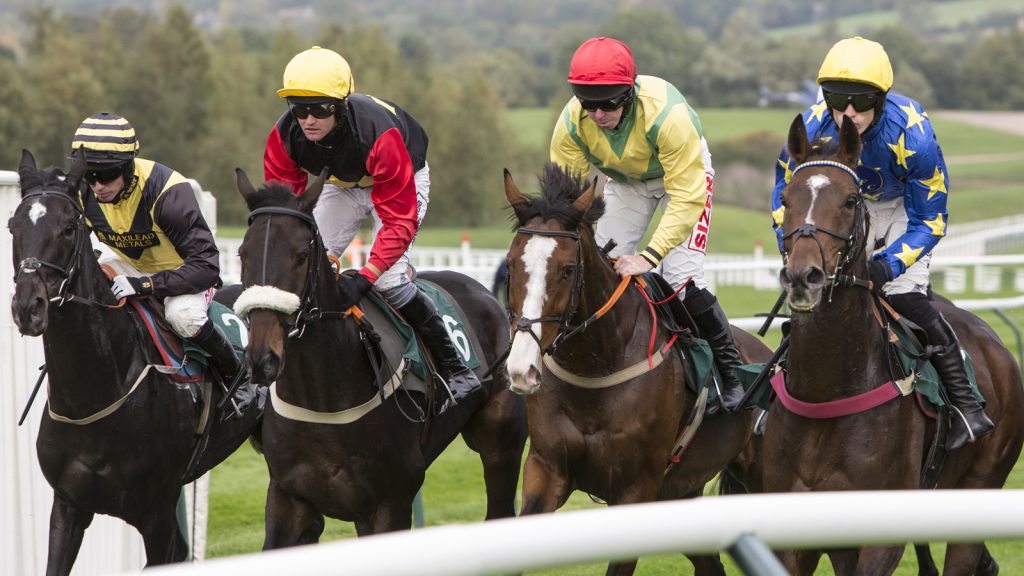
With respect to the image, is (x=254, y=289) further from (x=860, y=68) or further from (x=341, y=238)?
(x=860, y=68)

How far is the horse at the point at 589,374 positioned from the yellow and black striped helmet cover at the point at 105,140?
137 centimetres

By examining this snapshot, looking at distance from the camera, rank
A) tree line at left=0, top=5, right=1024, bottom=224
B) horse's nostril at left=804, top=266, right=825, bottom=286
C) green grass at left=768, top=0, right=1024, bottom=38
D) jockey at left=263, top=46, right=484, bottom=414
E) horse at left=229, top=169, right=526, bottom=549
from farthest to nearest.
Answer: green grass at left=768, top=0, right=1024, bottom=38, tree line at left=0, top=5, right=1024, bottom=224, jockey at left=263, top=46, right=484, bottom=414, horse at left=229, top=169, right=526, bottom=549, horse's nostril at left=804, top=266, right=825, bottom=286

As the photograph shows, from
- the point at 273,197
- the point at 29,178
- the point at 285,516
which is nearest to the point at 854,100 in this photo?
the point at 273,197

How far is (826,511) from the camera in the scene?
1.54 m

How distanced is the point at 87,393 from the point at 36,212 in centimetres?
65

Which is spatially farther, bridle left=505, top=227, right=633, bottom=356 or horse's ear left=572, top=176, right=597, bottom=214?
horse's ear left=572, top=176, right=597, bottom=214

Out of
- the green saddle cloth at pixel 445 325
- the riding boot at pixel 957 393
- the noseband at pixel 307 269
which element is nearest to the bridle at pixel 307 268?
the noseband at pixel 307 269

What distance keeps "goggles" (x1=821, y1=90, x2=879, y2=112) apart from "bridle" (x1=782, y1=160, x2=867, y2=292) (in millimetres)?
341

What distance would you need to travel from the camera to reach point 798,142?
4.22 meters

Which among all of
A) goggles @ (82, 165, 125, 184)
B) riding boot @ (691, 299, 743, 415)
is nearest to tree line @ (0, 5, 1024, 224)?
goggles @ (82, 165, 125, 184)

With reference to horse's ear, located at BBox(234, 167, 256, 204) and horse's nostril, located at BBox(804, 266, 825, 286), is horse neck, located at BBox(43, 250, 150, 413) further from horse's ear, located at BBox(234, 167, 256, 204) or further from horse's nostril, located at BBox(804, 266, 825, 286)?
horse's nostril, located at BBox(804, 266, 825, 286)

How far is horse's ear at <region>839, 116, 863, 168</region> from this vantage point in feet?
13.5

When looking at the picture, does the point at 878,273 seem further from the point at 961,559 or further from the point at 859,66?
the point at 961,559

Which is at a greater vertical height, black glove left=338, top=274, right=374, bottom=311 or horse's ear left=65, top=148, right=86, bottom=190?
horse's ear left=65, top=148, right=86, bottom=190
